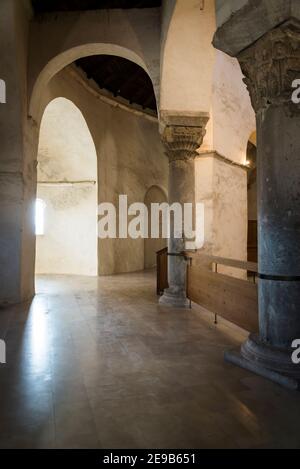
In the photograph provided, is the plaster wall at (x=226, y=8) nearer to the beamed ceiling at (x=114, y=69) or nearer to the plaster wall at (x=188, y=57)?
the plaster wall at (x=188, y=57)

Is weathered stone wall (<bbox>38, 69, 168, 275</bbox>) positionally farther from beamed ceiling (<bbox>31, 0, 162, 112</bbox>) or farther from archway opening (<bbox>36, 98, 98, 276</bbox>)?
beamed ceiling (<bbox>31, 0, 162, 112</bbox>)

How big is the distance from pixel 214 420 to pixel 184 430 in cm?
26

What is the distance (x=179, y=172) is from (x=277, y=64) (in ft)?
12.7

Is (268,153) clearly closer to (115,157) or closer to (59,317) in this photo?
(59,317)

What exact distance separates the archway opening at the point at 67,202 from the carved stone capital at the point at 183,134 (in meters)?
5.31

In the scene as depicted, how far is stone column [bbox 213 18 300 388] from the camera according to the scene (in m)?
3.25

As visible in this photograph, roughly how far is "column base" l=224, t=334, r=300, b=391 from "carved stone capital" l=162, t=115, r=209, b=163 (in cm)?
424

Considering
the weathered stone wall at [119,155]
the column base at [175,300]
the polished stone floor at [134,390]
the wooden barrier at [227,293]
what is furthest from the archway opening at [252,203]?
the polished stone floor at [134,390]

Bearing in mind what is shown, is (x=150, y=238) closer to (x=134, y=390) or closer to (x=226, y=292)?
(x=226, y=292)

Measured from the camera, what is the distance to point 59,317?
584 centimetres

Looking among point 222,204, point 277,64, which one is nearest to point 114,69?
point 222,204

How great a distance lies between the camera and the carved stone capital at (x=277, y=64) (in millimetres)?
3176

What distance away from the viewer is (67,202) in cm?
1223

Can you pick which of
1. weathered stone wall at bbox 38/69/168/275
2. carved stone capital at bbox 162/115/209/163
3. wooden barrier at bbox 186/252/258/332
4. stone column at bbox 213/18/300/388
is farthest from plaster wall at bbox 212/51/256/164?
stone column at bbox 213/18/300/388
